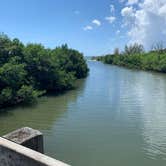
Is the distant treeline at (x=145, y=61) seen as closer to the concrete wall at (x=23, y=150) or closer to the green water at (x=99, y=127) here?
the green water at (x=99, y=127)

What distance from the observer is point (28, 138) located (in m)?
2.53

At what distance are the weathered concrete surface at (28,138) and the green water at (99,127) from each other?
536 cm

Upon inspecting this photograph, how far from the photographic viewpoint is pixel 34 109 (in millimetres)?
14281

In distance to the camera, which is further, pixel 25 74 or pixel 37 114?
pixel 25 74

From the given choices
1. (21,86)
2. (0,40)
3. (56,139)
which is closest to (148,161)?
(56,139)

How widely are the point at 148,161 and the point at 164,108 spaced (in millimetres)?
7701

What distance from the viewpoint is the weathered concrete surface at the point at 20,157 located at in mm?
2131

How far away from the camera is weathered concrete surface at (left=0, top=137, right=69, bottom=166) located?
213cm

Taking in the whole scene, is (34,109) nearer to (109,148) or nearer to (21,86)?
(21,86)

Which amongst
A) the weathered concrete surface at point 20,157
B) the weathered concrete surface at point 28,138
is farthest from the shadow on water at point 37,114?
the weathered concrete surface at point 20,157

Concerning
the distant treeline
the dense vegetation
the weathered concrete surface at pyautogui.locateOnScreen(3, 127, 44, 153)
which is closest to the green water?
the dense vegetation

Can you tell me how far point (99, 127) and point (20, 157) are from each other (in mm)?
8933

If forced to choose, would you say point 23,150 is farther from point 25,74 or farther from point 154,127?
point 25,74

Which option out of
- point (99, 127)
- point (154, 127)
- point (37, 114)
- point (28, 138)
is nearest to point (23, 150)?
point (28, 138)
